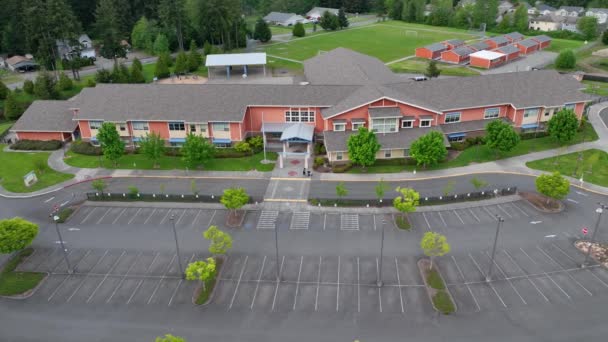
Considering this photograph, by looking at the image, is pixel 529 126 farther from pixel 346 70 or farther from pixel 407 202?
pixel 407 202

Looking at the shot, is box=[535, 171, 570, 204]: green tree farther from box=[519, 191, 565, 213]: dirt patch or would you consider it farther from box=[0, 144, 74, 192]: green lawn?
box=[0, 144, 74, 192]: green lawn

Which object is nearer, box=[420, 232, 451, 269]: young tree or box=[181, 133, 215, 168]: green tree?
box=[420, 232, 451, 269]: young tree

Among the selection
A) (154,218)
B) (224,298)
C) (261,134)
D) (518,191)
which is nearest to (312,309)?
(224,298)

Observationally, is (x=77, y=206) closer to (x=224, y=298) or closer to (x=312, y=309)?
(x=224, y=298)

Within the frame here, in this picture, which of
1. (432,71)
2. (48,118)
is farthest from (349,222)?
(432,71)

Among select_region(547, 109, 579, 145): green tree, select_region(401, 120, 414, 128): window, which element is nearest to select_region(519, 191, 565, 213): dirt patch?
select_region(547, 109, 579, 145): green tree
